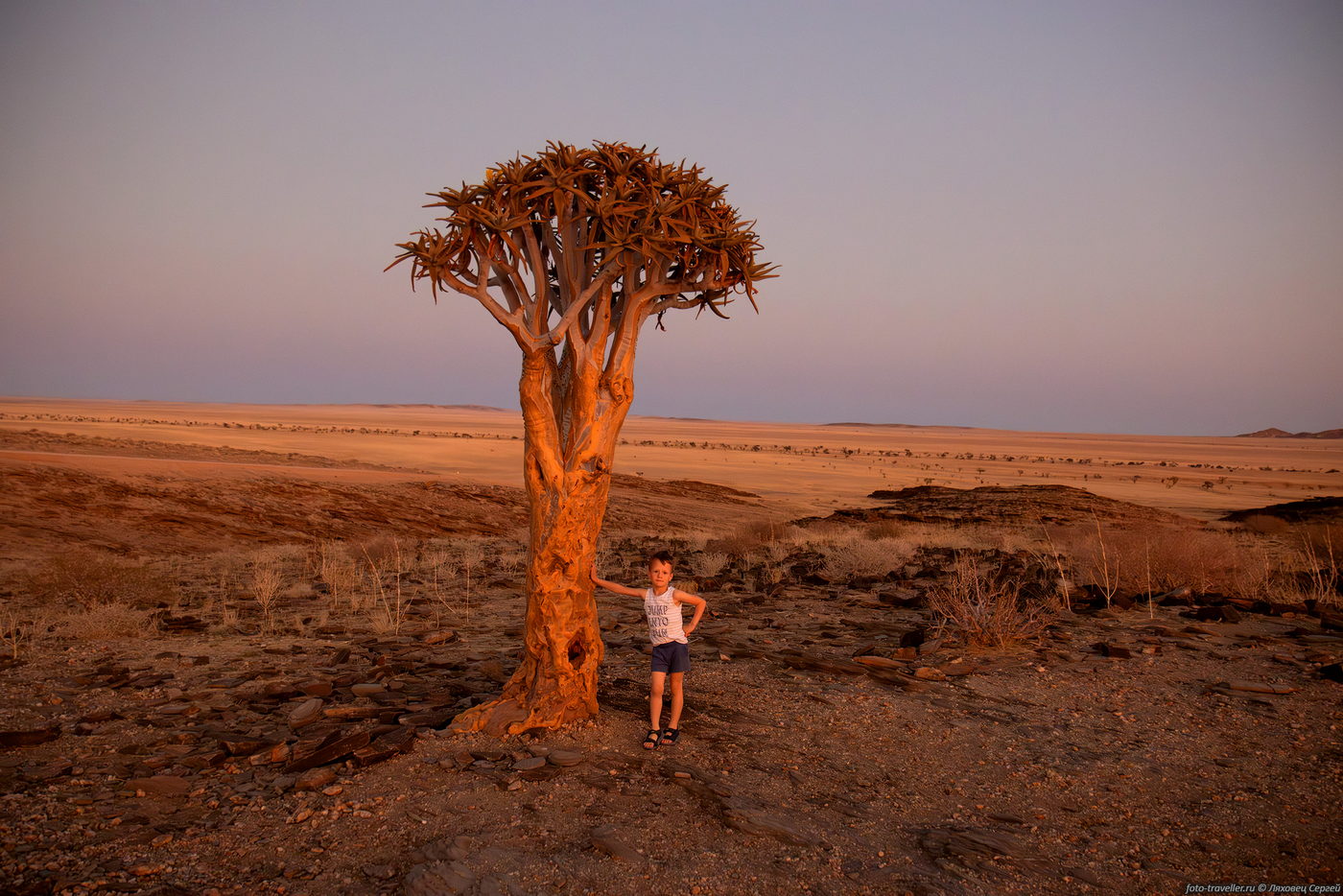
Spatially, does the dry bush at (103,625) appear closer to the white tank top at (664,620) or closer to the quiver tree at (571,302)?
the quiver tree at (571,302)

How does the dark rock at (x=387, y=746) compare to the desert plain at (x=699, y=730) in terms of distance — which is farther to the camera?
the dark rock at (x=387, y=746)

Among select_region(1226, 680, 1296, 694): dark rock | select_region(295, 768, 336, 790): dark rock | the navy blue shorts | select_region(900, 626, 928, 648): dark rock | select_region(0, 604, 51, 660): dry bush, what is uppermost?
the navy blue shorts

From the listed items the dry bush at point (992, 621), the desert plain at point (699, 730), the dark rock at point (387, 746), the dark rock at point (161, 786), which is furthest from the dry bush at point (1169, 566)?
the dark rock at point (161, 786)

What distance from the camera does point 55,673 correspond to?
676cm

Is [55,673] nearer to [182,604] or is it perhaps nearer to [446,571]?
[182,604]

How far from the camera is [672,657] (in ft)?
18.4

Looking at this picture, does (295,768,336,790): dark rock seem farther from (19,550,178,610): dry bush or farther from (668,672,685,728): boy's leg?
(19,550,178,610): dry bush

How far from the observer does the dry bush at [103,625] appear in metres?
7.94

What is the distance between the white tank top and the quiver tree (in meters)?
0.52

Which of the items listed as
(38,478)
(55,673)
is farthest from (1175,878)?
(38,478)

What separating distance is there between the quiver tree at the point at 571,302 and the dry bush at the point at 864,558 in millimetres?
7761

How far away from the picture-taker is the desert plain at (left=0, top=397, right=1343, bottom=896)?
12.9ft

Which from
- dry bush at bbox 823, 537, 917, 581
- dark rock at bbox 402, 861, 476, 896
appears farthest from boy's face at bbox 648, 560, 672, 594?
dry bush at bbox 823, 537, 917, 581

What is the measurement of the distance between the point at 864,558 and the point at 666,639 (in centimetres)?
910
